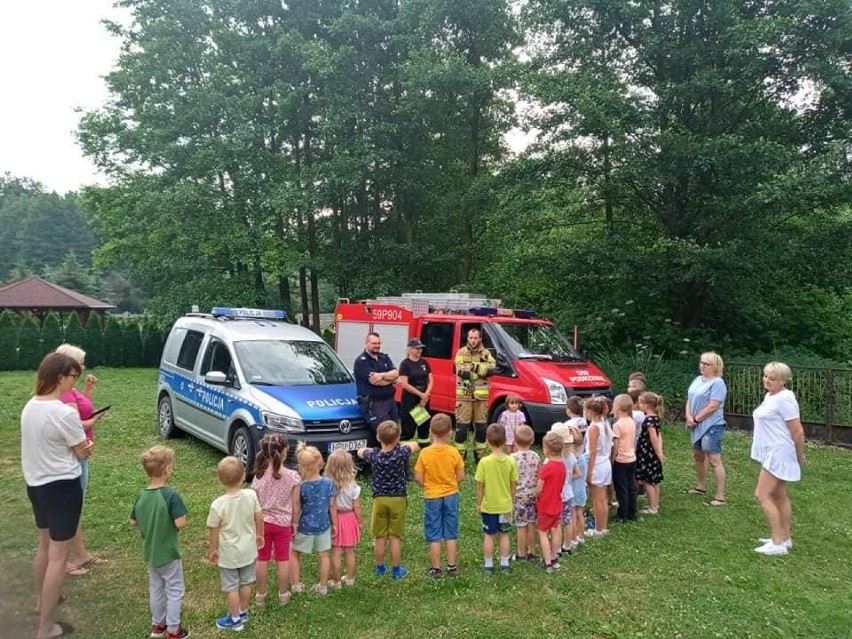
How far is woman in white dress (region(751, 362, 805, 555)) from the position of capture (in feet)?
17.0

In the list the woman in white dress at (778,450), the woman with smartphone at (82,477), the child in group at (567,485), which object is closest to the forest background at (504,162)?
the woman in white dress at (778,450)

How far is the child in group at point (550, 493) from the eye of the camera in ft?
15.3

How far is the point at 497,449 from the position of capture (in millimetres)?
4711

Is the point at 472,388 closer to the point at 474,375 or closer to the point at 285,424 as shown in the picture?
the point at 474,375

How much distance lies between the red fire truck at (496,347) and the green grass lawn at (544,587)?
2.29m

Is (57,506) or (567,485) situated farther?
(567,485)

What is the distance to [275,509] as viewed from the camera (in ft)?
13.5

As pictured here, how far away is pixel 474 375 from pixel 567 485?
9.43ft

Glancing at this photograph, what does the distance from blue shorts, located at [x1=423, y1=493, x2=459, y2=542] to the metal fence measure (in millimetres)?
8409

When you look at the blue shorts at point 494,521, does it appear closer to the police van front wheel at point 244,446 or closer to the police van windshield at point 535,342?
the police van front wheel at point 244,446

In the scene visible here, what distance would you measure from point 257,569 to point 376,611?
2.87ft

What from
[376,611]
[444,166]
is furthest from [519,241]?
[376,611]

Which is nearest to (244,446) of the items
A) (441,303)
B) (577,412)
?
(577,412)

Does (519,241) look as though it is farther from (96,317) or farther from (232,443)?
(96,317)
